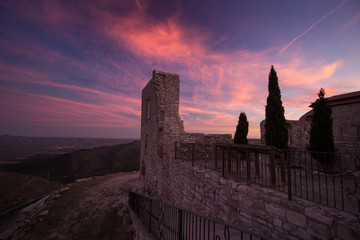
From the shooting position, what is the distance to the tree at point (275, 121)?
9453 mm

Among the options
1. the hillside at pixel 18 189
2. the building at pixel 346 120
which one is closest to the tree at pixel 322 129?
the building at pixel 346 120

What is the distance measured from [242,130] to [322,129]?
15.7 feet

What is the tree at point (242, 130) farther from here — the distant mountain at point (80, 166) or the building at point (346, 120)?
the distant mountain at point (80, 166)

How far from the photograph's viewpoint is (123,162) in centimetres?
5097

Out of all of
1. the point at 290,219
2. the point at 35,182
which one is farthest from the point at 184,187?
the point at 35,182

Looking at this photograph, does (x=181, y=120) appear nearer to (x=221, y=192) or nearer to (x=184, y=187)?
(x=184, y=187)

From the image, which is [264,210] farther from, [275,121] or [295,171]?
[275,121]

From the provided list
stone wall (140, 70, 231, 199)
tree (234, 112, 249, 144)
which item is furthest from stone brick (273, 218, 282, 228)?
tree (234, 112, 249, 144)

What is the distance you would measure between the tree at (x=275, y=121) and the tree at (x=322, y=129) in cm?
171

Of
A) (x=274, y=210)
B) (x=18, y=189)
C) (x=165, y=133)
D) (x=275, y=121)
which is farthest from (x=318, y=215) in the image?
(x=18, y=189)

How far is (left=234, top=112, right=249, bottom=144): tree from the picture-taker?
11.7m

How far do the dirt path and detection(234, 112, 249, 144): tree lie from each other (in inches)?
358

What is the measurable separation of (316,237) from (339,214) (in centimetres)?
62

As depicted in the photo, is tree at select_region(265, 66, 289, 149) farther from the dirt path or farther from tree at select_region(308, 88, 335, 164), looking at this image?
the dirt path
